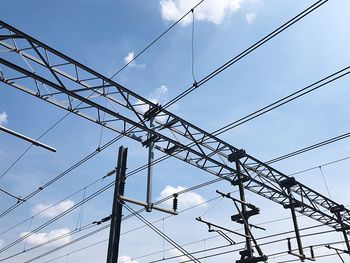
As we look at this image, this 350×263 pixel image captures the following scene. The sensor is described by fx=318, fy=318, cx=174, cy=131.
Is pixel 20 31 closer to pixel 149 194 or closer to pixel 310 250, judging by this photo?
pixel 149 194

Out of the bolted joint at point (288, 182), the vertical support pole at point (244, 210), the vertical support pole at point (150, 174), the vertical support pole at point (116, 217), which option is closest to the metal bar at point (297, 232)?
the bolted joint at point (288, 182)

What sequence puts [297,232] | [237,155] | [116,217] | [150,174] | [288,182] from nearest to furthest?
1. [116,217]
2. [150,174]
3. [237,155]
4. [297,232]
5. [288,182]

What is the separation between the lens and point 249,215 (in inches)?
505

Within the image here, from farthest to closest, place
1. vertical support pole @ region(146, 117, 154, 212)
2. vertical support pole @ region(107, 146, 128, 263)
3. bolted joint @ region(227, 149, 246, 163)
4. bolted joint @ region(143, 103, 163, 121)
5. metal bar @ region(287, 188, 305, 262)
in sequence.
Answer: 1. metal bar @ region(287, 188, 305, 262)
2. bolted joint @ region(227, 149, 246, 163)
3. bolted joint @ region(143, 103, 163, 121)
4. vertical support pole @ region(146, 117, 154, 212)
5. vertical support pole @ region(107, 146, 128, 263)

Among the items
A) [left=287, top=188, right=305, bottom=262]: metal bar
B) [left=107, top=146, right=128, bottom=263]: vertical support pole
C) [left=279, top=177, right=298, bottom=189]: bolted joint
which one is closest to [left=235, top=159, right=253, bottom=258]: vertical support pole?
[left=279, top=177, right=298, bottom=189]: bolted joint

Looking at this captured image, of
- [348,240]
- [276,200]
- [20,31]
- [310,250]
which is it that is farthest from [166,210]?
[348,240]

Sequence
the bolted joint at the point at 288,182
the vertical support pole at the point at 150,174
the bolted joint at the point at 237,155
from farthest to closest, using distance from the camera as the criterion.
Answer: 1. the bolted joint at the point at 288,182
2. the bolted joint at the point at 237,155
3. the vertical support pole at the point at 150,174

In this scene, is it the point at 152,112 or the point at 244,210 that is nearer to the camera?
the point at 152,112

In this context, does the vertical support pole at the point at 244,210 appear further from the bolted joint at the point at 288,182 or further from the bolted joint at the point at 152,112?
the bolted joint at the point at 152,112

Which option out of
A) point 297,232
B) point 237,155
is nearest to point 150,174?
point 237,155

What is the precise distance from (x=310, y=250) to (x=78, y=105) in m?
14.5

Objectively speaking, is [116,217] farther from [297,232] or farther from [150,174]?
[297,232]

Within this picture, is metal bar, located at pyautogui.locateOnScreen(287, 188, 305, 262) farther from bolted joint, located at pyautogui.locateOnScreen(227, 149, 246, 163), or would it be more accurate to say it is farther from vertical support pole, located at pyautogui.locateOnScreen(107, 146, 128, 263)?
vertical support pole, located at pyautogui.locateOnScreen(107, 146, 128, 263)

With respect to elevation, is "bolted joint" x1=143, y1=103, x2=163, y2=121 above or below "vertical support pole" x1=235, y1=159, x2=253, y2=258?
above
